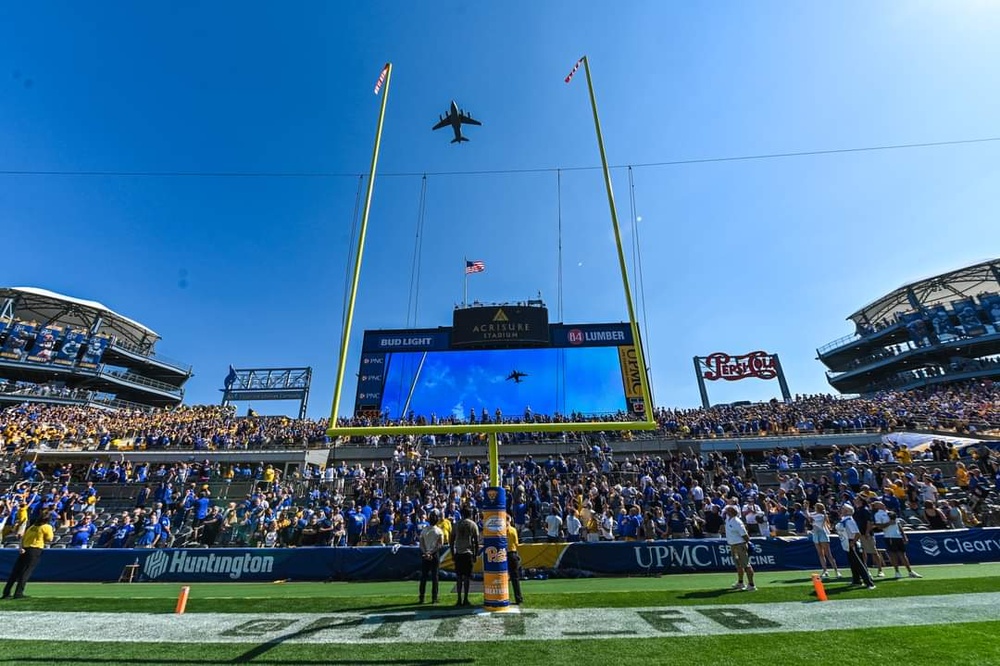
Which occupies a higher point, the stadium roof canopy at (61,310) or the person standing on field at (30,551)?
the stadium roof canopy at (61,310)

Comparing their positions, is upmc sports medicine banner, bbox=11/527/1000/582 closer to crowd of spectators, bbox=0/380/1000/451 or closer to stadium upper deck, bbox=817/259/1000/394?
crowd of spectators, bbox=0/380/1000/451

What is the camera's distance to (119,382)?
58594 millimetres

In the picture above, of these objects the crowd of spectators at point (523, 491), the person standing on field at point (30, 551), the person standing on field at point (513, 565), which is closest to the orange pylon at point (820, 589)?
the person standing on field at point (513, 565)

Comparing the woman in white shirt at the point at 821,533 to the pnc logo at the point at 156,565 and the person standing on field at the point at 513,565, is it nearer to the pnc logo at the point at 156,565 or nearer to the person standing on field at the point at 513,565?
the person standing on field at the point at 513,565

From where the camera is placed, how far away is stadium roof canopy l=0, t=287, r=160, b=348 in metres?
54.3

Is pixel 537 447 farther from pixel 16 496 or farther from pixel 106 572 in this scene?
pixel 16 496

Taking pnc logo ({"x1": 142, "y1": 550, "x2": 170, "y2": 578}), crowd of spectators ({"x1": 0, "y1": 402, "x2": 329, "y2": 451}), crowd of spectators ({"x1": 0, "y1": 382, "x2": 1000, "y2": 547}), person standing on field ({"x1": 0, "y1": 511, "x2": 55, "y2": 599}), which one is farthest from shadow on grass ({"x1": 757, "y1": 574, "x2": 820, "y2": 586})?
crowd of spectators ({"x1": 0, "y1": 402, "x2": 329, "y2": 451})

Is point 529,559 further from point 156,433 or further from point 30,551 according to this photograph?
point 156,433

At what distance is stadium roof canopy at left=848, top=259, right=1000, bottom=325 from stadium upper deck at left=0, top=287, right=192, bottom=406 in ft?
329

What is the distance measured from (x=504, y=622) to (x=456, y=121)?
14489mm

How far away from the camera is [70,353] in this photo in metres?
54.0

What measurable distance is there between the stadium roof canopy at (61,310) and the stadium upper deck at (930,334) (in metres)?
100

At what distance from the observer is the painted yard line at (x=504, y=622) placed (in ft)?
19.0

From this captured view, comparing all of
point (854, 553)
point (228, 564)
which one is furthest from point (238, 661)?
point (854, 553)
